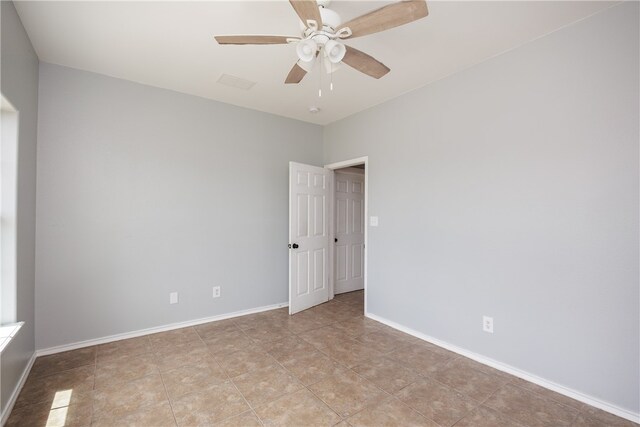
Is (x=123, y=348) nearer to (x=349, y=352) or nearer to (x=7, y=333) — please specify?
(x=7, y=333)

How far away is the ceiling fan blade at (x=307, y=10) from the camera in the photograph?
1489 mm

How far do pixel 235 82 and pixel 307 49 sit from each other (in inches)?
62.2

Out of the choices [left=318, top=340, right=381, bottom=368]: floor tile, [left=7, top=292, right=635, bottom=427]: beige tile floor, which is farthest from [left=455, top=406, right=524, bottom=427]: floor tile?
[left=318, top=340, right=381, bottom=368]: floor tile

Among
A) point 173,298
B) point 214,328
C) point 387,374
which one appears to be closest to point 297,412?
point 387,374

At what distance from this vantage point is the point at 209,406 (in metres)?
2.01

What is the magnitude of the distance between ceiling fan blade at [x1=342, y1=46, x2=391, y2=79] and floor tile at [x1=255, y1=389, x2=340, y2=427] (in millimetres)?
2329

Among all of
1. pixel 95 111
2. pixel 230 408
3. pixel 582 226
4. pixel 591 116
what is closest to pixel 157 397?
pixel 230 408

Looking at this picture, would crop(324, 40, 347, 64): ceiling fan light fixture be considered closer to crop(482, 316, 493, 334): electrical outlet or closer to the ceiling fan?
the ceiling fan

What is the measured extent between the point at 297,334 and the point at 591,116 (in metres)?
3.14

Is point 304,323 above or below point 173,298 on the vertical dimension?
below

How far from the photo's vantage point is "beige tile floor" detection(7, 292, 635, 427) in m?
1.90

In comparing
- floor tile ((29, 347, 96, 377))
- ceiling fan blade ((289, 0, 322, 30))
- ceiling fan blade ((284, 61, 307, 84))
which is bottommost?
floor tile ((29, 347, 96, 377))

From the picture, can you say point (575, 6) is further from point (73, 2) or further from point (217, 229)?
point (217, 229)

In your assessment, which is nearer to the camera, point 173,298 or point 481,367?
point 481,367
